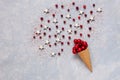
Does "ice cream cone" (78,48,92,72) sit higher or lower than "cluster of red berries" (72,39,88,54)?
lower

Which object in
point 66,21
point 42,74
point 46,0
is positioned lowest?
point 42,74

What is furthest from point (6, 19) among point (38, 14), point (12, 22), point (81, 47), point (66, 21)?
point (81, 47)

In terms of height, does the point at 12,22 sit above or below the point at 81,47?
above

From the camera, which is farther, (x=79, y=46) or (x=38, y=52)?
(x=38, y=52)

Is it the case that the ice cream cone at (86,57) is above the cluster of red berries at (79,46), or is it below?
below

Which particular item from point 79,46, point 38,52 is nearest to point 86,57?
point 79,46

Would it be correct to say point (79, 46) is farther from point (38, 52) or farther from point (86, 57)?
point (38, 52)

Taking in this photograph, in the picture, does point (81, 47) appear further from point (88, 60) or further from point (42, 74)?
point (42, 74)

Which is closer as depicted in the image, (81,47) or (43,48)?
(81,47)
